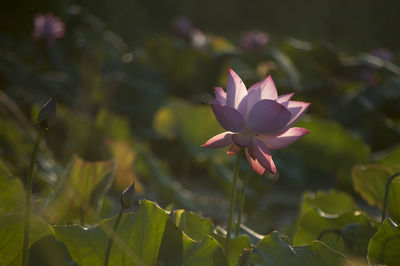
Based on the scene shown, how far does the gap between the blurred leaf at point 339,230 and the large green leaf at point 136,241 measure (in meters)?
0.22

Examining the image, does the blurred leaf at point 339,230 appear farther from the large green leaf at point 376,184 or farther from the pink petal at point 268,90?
the pink petal at point 268,90

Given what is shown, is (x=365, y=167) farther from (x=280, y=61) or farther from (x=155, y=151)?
(x=280, y=61)

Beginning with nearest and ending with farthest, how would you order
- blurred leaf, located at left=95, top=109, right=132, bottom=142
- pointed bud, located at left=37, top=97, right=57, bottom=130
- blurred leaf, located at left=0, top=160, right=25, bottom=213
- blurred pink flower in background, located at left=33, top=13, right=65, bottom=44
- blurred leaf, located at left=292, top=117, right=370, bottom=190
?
1. pointed bud, located at left=37, top=97, right=57, bottom=130
2. blurred leaf, located at left=0, top=160, right=25, bottom=213
3. blurred leaf, located at left=292, top=117, right=370, bottom=190
4. blurred leaf, located at left=95, top=109, right=132, bottom=142
5. blurred pink flower in background, located at left=33, top=13, right=65, bottom=44

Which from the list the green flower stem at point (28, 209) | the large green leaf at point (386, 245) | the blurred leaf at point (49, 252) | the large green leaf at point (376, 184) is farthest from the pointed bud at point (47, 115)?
the large green leaf at point (376, 184)

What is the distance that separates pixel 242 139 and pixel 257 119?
0.03m

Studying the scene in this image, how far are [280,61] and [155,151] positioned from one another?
0.72m

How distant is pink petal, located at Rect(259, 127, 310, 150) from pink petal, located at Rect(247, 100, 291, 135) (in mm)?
17

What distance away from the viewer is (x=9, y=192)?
0.67 metres

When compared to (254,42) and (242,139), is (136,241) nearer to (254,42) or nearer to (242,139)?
(242,139)

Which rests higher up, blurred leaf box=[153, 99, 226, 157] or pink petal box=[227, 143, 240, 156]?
pink petal box=[227, 143, 240, 156]

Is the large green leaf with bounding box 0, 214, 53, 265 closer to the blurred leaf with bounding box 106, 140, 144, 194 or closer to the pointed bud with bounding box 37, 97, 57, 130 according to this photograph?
the pointed bud with bounding box 37, 97, 57, 130

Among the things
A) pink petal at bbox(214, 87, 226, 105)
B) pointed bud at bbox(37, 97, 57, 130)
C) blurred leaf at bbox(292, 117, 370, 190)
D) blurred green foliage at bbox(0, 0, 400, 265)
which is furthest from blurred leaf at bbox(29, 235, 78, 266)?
blurred leaf at bbox(292, 117, 370, 190)

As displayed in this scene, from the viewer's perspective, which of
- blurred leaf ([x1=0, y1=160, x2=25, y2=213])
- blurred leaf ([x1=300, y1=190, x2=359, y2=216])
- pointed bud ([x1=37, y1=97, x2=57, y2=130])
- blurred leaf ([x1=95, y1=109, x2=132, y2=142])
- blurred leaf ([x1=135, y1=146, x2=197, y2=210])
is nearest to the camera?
pointed bud ([x1=37, y1=97, x2=57, y2=130])

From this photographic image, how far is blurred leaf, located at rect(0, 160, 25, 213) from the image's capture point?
67 cm
